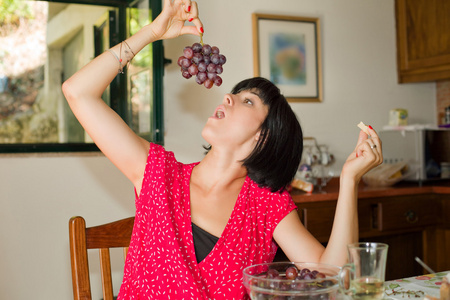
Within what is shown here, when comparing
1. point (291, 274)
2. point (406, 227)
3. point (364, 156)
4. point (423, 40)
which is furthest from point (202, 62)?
point (423, 40)

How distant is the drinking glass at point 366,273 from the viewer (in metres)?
0.90

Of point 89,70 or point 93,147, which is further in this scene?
point 93,147

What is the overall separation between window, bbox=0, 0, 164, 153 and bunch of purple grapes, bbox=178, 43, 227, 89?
971mm

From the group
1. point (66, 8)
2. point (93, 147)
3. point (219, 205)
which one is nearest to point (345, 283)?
point (219, 205)

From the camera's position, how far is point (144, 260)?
1.46 metres

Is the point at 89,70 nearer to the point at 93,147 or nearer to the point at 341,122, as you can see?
the point at 93,147

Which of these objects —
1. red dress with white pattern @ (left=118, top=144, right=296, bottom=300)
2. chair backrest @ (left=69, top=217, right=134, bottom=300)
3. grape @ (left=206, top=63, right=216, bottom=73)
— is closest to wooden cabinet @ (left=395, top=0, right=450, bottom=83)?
red dress with white pattern @ (left=118, top=144, right=296, bottom=300)

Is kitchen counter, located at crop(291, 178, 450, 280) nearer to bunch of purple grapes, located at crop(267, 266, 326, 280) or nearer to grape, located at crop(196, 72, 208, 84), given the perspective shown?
grape, located at crop(196, 72, 208, 84)

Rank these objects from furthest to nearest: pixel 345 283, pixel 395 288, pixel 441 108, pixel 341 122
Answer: pixel 441 108 → pixel 341 122 → pixel 395 288 → pixel 345 283

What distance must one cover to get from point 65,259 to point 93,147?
0.54m

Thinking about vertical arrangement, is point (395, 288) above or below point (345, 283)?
below

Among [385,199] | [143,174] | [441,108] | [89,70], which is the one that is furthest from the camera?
[441,108]

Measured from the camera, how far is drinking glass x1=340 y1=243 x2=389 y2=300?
905mm

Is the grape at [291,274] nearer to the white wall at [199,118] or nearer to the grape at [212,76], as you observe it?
the grape at [212,76]
